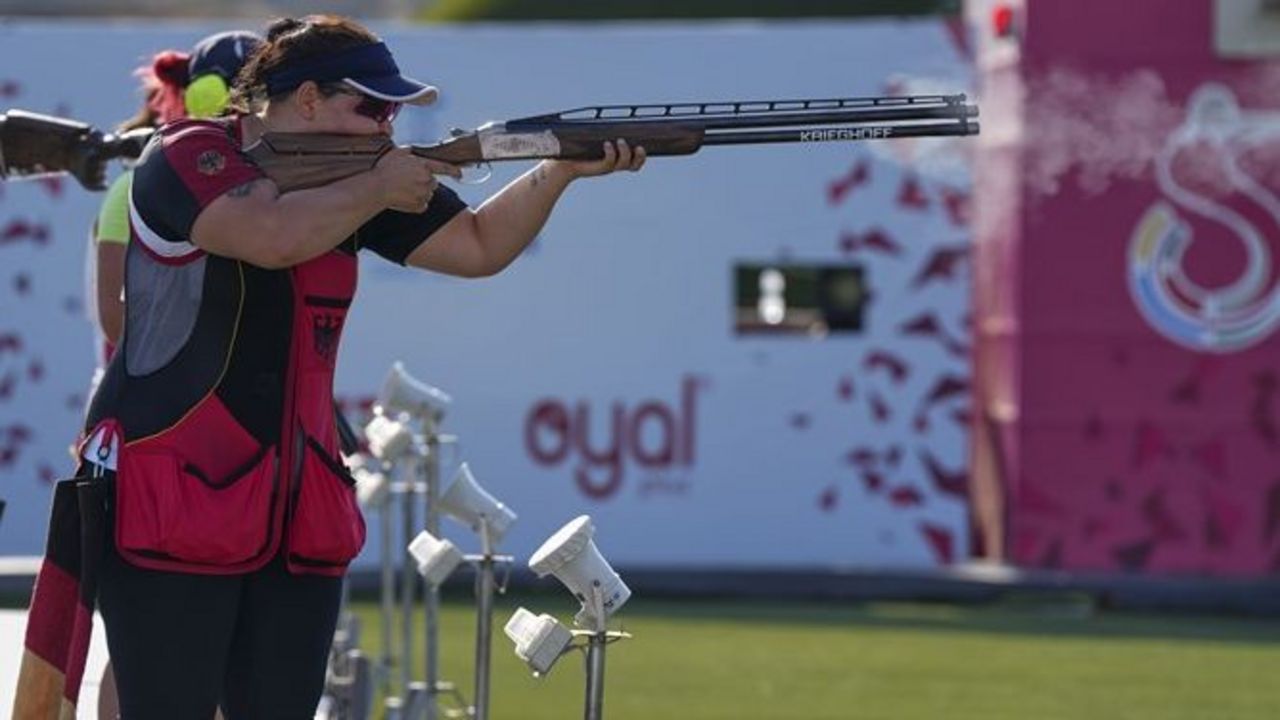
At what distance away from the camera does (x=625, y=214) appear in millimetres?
15289

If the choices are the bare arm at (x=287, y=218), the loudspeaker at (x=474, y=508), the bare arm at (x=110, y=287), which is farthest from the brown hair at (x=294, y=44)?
the loudspeaker at (x=474, y=508)

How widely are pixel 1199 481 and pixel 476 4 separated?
16.1 meters

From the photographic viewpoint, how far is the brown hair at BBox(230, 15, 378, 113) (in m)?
5.09

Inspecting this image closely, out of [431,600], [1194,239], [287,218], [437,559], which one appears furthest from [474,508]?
[1194,239]

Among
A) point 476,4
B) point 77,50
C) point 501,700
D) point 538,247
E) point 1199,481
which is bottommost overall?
point 501,700

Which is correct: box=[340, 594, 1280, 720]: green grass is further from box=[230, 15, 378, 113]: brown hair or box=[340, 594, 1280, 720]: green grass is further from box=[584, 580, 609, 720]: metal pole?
box=[230, 15, 378, 113]: brown hair

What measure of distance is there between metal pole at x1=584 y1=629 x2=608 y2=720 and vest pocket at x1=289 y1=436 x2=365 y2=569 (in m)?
0.54

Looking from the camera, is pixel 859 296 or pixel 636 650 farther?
pixel 859 296

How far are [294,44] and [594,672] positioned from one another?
1.29 metres

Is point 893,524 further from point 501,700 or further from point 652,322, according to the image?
point 501,700

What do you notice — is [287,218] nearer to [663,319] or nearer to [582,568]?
[582,568]

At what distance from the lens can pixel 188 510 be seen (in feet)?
16.2

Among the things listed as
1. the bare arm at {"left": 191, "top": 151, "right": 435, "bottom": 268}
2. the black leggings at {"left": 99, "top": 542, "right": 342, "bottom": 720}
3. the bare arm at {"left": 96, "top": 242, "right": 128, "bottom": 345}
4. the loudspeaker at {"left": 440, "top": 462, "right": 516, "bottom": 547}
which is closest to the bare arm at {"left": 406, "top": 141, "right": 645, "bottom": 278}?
the bare arm at {"left": 191, "top": 151, "right": 435, "bottom": 268}

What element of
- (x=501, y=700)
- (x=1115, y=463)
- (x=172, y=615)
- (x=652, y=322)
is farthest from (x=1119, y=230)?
(x=172, y=615)
